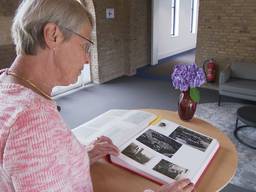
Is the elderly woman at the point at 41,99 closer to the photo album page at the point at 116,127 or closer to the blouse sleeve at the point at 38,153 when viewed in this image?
the blouse sleeve at the point at 38,153

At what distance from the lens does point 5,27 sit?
3.46 m

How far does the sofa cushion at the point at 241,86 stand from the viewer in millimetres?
3885

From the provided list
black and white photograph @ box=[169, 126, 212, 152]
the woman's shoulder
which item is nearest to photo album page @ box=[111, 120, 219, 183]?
black and white photograph @ box=[169, 126, 212, 152]

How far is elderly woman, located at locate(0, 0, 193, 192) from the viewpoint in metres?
0.59

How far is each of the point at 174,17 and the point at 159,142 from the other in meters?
7.23

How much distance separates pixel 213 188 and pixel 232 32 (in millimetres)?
4426

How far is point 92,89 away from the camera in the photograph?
5012 millimetres

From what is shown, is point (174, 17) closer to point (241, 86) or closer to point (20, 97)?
point (241, 86)

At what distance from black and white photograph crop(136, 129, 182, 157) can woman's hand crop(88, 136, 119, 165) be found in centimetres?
13

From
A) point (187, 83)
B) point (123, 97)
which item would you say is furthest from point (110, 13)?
point (187, 83)

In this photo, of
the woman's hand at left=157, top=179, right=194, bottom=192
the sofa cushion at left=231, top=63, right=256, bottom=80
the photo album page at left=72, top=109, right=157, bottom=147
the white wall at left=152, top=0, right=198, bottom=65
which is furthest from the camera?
the white wall at left=152, top=0, right=198, bottom=65

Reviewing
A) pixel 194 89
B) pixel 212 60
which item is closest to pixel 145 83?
pixel 212 60

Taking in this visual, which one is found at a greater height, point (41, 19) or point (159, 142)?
point (41, 19)

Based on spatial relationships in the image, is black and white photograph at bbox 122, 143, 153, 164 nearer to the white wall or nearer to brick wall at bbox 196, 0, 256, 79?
brick wall at bbox 196, 0, 256, 79
